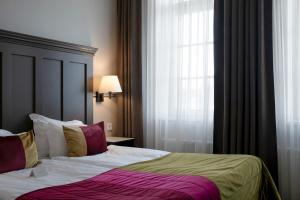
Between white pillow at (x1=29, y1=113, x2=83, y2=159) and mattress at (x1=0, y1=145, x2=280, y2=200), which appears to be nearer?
mattress at (x1=0, y1=145, x2=280, y2=200)

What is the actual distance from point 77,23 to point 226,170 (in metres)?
2.52

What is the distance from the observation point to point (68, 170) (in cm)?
241

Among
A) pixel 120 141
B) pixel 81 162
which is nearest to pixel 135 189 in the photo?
pixel 81 162

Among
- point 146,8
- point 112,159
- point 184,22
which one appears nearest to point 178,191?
point 112,159

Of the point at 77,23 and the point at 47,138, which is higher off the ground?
the point at 77,23

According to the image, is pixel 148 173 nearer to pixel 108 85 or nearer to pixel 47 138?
pixel 47 138

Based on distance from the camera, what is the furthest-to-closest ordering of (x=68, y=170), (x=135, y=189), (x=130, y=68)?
(x=130, y=68), (x=68, y=170), (x=135, y=189)

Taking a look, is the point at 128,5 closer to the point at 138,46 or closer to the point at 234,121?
the point at 138,46

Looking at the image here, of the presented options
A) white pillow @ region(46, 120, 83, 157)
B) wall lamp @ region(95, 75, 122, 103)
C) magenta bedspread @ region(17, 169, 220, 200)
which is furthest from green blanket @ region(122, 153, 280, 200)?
wall lamp @ region(95, 75, 122, 103)

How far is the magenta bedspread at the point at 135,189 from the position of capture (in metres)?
1.74

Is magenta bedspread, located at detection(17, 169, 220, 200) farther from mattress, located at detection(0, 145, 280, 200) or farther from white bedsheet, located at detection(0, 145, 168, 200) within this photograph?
white bedsheet, located at detection(0, 145, 168, 200)

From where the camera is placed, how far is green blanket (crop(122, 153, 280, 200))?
86.7 inches

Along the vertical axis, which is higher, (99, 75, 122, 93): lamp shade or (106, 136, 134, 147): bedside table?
(99, 75, 122, 93): lamp shade

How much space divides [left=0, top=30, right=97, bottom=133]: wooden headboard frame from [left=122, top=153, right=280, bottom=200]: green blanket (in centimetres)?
129
